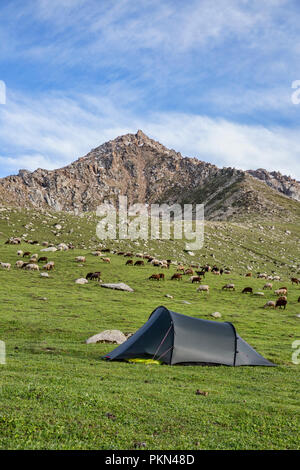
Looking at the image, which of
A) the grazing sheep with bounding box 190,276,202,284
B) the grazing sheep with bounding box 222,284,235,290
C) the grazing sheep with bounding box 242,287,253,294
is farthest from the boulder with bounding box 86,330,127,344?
the grazing sheep with bounding box 222,284,235,290

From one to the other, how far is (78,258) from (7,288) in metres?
18.5

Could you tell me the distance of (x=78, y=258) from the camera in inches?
2247

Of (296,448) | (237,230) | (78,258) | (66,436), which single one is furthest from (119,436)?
(237,230)

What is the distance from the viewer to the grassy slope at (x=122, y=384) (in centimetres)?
966

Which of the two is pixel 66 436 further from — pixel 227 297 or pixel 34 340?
pixel 227 297

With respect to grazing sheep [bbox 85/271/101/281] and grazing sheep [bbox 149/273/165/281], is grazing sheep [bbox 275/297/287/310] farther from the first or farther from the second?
grazing sheep [bbox 85/271/101/281]

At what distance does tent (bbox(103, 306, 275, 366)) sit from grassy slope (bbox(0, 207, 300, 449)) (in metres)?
0.78

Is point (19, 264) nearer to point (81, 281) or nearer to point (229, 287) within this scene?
point (81, 281)

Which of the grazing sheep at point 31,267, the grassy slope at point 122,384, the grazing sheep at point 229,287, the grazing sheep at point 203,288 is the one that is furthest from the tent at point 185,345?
the grazing sheep at point 31,267

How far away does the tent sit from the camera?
19219mm

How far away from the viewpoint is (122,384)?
47.2ft

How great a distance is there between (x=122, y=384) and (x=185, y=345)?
227 inches

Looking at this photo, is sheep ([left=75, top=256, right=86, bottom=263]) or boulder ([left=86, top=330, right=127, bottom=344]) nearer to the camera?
boulder ([left=86, top=330, right=127, bottom=344])

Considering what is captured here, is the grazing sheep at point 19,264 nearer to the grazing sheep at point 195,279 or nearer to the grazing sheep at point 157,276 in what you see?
the grazing sheep at point 157,276
